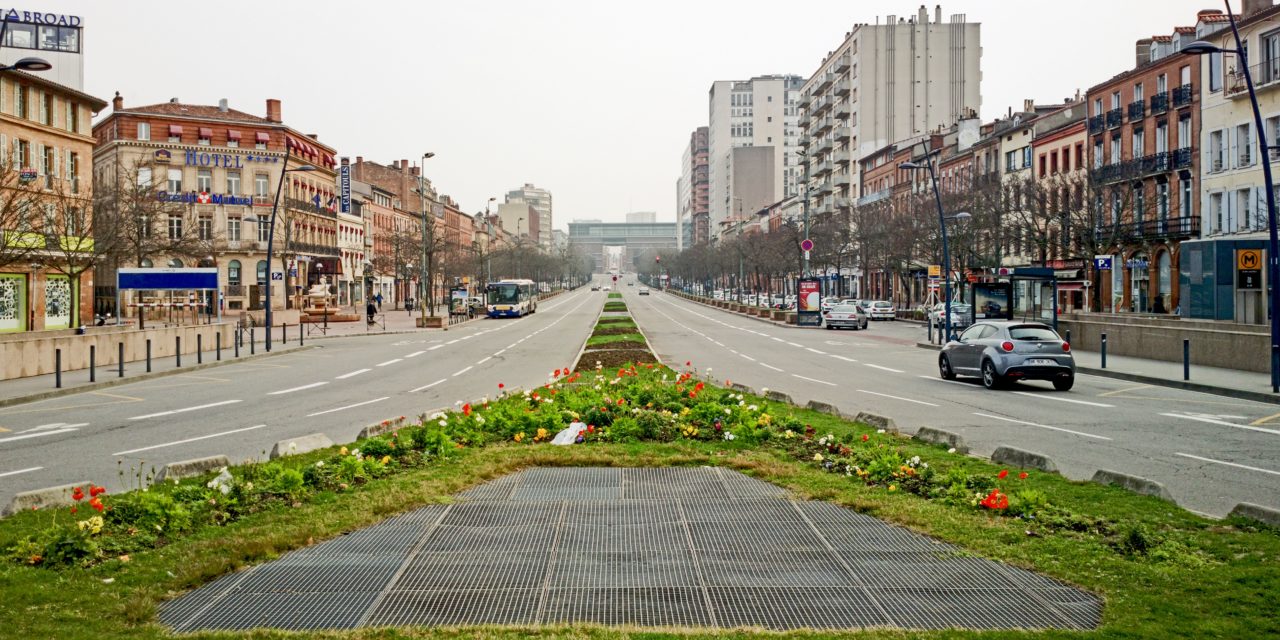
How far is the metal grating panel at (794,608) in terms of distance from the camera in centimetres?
537

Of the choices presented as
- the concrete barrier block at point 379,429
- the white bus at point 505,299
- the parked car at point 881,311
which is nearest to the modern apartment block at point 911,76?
the parked car at point 881,311

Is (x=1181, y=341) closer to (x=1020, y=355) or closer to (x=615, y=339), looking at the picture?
(x=1020, y=355)

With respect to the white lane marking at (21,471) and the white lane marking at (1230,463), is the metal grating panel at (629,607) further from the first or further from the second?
the white lane marking at (21,471)

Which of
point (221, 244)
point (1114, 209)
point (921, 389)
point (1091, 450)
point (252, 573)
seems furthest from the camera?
point (221, 244)

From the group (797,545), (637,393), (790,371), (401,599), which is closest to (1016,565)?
(797,545)

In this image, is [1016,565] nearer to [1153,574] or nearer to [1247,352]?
[1153,574]

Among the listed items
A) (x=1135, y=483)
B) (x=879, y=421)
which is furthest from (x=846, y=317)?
(x=1135, y=483)

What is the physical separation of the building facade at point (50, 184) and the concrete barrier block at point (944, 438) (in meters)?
38.6

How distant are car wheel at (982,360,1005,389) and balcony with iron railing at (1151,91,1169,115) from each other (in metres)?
37.4

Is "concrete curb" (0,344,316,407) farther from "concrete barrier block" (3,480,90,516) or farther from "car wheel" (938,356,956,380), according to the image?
"car wheel" (938,356,956,380)

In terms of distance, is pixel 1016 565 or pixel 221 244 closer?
pixel 1016 565

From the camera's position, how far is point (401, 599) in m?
5.80

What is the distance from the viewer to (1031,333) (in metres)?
21.9

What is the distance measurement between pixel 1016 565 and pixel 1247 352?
23.3 meters
